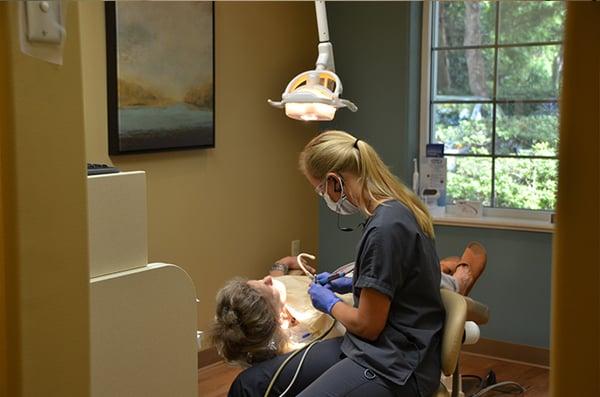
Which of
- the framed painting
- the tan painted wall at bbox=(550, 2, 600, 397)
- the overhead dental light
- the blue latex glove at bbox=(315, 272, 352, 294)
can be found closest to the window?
the framed painting

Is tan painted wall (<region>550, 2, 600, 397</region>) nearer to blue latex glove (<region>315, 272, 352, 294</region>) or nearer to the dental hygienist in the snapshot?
the dental hygienist

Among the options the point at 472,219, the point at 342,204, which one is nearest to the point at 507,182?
the point at 472,219

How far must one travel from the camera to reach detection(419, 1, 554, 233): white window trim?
404 centimetres

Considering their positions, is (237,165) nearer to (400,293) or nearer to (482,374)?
(482,374)

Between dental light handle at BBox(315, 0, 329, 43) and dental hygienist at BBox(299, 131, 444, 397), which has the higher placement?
dental light handle at BBox(315, 0, 329, 43)

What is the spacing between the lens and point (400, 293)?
2146 mm

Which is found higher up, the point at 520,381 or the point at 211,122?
the point at 211,122

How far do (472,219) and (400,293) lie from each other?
2.14 m

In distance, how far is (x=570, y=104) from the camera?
0.55m

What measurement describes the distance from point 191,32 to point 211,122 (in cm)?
44

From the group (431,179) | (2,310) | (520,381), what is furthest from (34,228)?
(431,179)

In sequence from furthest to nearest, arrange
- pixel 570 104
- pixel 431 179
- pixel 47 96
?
pixel 431 179 → pixel 47 96 → pixel 570 104

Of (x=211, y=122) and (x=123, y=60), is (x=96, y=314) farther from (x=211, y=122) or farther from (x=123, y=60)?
(x=211, y=122)

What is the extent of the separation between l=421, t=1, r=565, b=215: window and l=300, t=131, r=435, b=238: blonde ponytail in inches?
82.0
